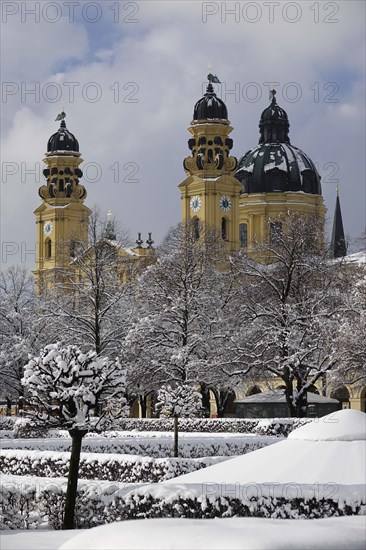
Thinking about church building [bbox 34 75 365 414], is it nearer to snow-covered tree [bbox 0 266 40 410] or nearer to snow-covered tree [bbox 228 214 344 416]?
snow-covered tree [bbox 0 266 40 410]

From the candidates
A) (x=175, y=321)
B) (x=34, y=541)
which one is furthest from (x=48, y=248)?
(x=34, y=541)

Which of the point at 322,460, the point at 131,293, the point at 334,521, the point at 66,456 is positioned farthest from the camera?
the point at 131,293

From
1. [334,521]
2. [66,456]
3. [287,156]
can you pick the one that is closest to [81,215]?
[287,156]

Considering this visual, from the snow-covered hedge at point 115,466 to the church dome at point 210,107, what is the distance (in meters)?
69.2

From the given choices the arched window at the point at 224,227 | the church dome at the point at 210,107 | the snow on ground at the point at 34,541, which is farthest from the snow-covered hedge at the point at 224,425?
the church dome at the point at 210,107

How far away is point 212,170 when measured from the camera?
298 feet

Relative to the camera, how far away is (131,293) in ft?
167

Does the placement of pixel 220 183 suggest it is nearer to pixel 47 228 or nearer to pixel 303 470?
pixel 47 228

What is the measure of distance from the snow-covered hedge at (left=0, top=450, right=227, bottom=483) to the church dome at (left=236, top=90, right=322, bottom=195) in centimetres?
7777

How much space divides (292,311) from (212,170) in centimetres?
5018

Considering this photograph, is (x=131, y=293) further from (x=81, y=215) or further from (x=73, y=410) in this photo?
(x=81, y=215)

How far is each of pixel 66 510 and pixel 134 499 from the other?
1.60m

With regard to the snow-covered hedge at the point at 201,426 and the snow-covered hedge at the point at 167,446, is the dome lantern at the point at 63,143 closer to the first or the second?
the snow-covered hedge at the point at 201,426

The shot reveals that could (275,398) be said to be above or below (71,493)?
above
